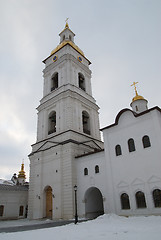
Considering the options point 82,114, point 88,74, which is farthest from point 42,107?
point 88,74

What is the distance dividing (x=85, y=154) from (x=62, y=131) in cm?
523

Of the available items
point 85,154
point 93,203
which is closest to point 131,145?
point 85,154

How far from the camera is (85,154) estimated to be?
2189cm

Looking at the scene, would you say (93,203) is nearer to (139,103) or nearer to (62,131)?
(62,131)

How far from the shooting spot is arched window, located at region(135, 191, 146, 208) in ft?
54.0

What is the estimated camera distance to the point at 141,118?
1848 cm

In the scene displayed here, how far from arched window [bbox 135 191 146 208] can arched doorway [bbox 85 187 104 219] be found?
18.3 feet

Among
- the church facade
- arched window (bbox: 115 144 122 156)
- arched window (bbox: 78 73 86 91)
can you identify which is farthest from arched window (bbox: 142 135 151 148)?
arched window (bbox: 78 73 86 91)

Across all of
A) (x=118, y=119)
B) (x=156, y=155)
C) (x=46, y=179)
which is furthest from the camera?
(x=46, y=179)

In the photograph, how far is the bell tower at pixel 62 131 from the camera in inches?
874

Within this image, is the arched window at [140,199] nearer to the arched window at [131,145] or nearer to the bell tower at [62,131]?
the arched window at [131,145]

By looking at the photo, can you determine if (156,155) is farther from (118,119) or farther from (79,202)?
(79,202)

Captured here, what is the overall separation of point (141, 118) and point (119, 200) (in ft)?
26.0

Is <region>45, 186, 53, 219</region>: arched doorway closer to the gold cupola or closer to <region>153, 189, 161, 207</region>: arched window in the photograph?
<region>153, 189, 161, 207</region>: arched window
